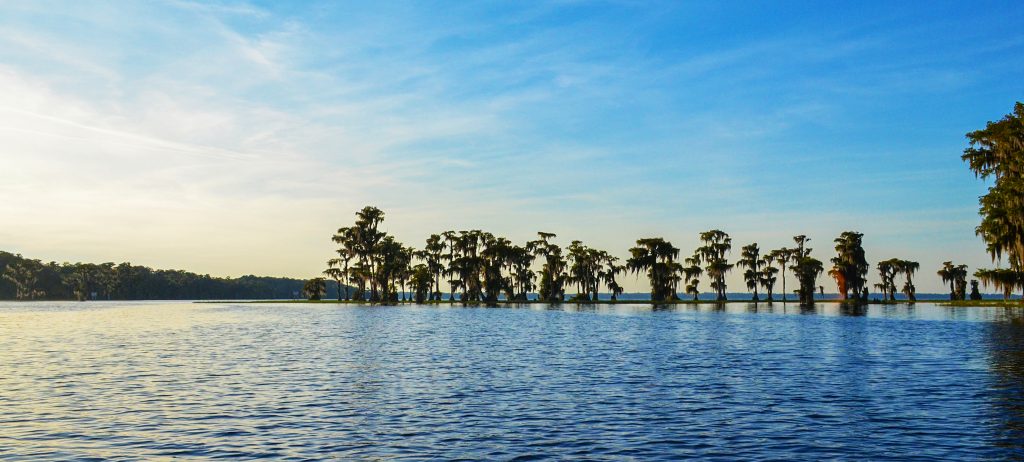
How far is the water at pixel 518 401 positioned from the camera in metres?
17.6

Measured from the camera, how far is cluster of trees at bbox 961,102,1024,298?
81.8m

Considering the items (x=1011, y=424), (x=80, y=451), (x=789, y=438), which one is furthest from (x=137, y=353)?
(x=1011, y=424)

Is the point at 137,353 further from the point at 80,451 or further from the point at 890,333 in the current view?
the point at 890,333

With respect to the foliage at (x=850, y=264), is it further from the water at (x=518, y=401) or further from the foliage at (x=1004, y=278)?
the water at (x=518, y=401)

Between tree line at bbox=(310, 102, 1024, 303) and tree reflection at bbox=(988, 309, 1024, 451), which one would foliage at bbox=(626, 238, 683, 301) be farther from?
tree reflection at bbox=(988, 309, 1024, 451)

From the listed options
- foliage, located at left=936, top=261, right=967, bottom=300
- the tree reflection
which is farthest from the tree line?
the tree reflection

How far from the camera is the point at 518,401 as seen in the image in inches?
976

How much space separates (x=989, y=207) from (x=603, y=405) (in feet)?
280

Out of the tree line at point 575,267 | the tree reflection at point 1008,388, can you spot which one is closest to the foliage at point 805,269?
the tree line at point 575,267

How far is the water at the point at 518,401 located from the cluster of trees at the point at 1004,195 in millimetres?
41481

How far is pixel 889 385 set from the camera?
92.2 feet

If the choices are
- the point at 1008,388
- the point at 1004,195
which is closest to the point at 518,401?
the point at 1008,388

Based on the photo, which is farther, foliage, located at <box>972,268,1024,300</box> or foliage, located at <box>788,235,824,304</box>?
foliage, located at <box>788,235,824,304</box>

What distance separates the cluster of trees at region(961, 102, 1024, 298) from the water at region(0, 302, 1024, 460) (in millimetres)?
41481
